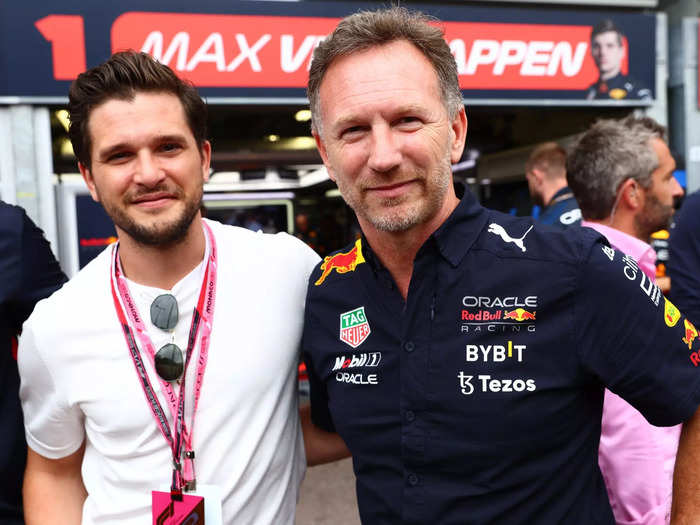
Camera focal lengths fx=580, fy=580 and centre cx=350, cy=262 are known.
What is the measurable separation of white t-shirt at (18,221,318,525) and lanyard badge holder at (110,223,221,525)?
2cm

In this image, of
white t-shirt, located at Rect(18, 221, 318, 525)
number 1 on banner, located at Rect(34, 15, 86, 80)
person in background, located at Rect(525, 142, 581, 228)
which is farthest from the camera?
person in background, located at Rect(525, 142, 581, 228)

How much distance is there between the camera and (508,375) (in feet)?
4.29

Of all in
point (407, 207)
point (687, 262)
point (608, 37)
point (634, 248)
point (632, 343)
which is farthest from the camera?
point (608, 37)

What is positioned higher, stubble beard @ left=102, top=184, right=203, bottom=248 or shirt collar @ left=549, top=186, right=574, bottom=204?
shirt collar @ left=549, top=186, right=574, bottom=204

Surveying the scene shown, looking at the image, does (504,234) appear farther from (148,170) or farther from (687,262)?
(687,262)

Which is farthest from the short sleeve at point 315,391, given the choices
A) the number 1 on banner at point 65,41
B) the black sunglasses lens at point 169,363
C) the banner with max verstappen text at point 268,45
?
the number 1 on banner at point 65,41

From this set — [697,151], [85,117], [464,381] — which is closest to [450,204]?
[464,381]

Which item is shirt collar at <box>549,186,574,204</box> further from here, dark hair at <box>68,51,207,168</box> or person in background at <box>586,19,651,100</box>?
dark hair at <box>68,51,207,168</box>

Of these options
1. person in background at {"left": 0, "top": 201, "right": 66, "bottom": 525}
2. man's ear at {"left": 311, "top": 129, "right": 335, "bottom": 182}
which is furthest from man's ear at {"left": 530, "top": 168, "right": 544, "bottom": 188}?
person in background at {"left": 0, "top": 201, "right": 66, "bottom": 525}

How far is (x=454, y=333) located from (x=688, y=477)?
0.64 m

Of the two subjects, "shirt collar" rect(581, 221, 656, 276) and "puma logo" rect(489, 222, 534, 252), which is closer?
"puma logo" rect(489, 222, 534, 252)

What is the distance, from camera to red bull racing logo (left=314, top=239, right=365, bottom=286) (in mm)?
1553

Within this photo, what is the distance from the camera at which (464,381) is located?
1314mm

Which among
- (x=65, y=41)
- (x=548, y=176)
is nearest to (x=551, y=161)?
(x=548, y=176)
